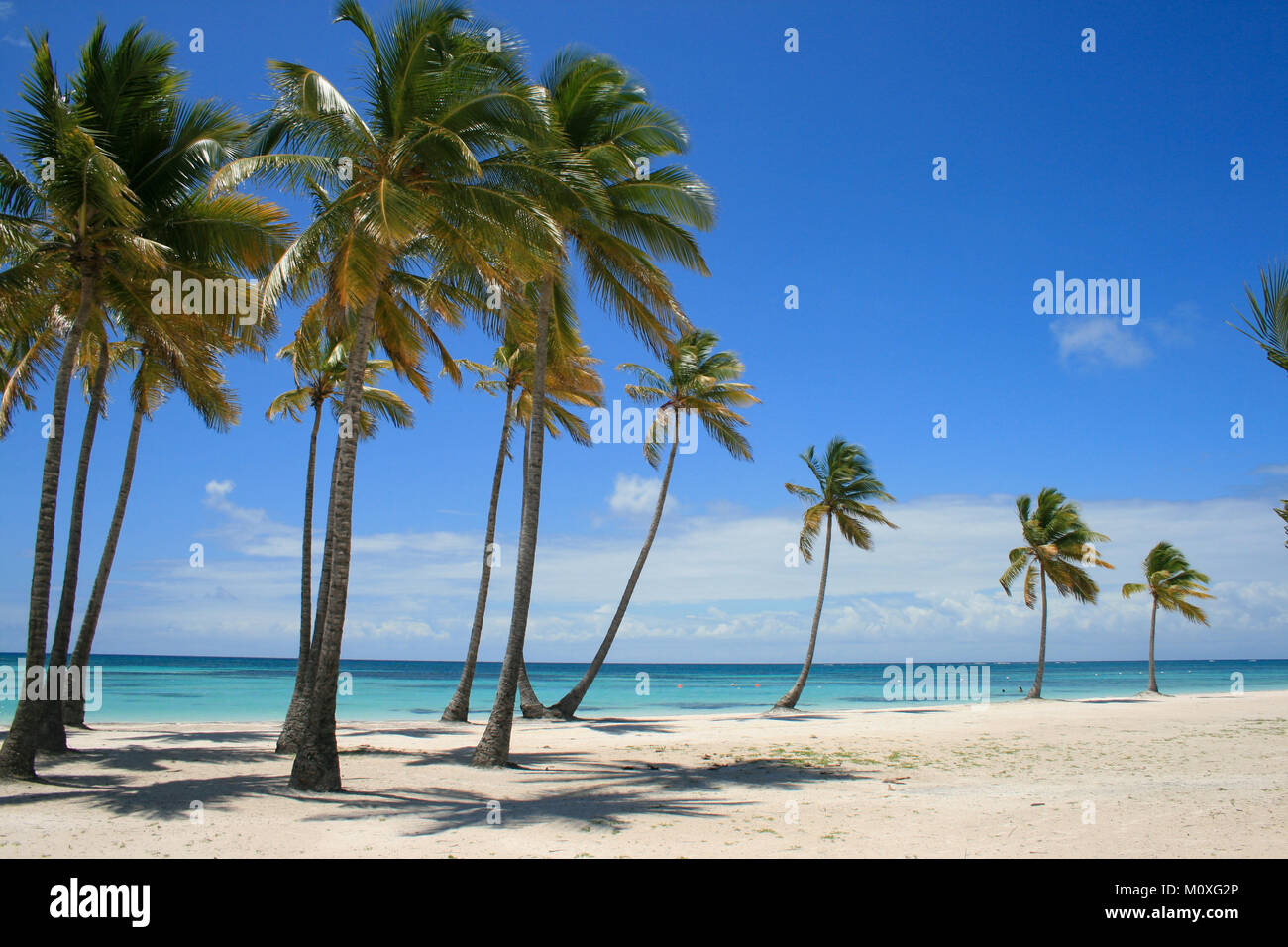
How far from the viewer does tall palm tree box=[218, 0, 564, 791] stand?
10188 mm

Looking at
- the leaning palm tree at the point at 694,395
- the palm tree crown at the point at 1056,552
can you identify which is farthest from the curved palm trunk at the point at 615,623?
the palm tree crown at the point at 1056,552

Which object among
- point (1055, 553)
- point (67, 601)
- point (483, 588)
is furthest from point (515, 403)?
point (1055, 553)

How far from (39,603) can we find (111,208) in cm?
498

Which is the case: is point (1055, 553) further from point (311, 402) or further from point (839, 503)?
point (311, 402)

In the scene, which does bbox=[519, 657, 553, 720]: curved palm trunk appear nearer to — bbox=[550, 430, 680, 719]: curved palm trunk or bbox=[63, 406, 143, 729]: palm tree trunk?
bbox=[550, 430, 680, 719]: curved palm trunk

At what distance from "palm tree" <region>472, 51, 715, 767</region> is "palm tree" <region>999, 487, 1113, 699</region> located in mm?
27733

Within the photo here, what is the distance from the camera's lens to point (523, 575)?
13281mm

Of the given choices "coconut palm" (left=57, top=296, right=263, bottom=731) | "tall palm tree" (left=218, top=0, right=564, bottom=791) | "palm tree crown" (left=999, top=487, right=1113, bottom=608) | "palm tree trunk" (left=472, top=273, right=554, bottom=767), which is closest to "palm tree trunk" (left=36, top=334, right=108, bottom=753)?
"coconut palm" (left=57, top=296, right=263, bottom=731)

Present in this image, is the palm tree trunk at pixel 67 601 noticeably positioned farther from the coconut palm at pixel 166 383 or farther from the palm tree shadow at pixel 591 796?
the palm tree shadow at pixel 591 796

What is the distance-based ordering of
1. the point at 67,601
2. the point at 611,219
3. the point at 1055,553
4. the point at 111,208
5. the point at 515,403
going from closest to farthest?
the point at 111,208
the point at 67,601
the point at 611,219
the point at 515,403
the point at 1055,553

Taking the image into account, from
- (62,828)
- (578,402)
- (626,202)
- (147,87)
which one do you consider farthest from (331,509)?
(578,402)
